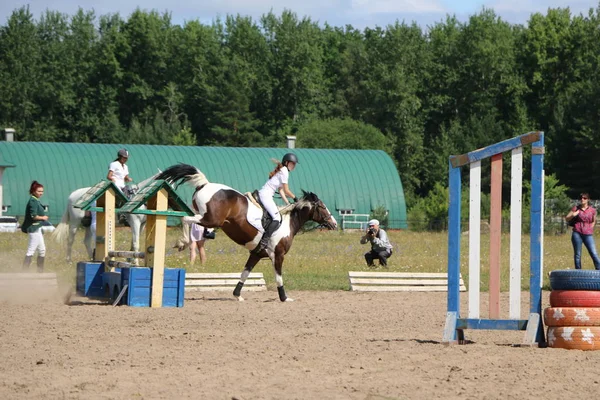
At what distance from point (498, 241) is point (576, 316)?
1.08m

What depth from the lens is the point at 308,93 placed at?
269ft

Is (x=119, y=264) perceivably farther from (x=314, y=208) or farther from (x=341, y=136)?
(x=341, y=136)

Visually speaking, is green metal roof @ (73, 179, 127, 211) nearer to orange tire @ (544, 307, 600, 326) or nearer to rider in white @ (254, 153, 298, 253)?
rider in white @ (254, 153, 298, 253)

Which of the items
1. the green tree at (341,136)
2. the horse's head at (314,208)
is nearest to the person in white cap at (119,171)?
the horse's head at (314,208)

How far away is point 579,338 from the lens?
32.9ft

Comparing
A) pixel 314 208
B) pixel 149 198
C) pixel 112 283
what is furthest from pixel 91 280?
pixel 314 208

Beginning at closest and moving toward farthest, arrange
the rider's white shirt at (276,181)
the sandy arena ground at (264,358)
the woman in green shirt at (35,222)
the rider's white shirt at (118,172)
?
1. the sandy arena ground at (264,358)
2. the rider's white shirt at (276,181)
3. the woman in green shirt at (35,222)
4. the rider's white shirt at (118,172)

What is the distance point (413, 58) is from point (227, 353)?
73224 mm

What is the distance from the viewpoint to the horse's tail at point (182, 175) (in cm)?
1596

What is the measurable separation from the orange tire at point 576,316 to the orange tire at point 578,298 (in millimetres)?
71

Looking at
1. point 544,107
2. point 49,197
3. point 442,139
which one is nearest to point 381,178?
point 49,197

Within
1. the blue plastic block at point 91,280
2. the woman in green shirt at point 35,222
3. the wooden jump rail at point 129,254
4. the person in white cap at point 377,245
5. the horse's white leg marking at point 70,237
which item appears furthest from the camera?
the person in white cap at point 377,245

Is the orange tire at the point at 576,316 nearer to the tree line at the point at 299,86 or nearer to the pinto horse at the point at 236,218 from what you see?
the pinto horse at the point at 236,218

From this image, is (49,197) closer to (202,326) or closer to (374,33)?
(202,326)
